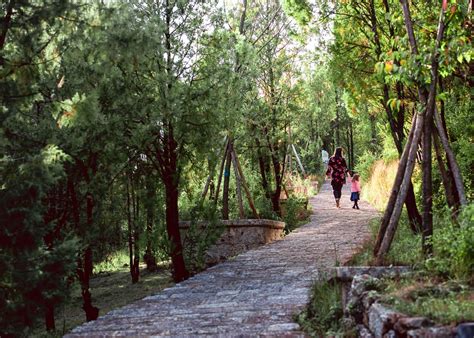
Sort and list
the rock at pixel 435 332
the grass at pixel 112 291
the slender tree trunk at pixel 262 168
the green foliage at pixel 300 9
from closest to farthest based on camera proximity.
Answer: the rock at pixel 435 332, the green foliage at pixel 300 9, the grass at pixel 112 291, the slender tree trunk at pixel 262 168

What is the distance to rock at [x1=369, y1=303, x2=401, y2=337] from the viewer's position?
4083mm

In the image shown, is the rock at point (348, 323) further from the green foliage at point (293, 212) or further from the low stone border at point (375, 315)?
the green foliage at point (293, 212)

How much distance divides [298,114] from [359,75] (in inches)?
246

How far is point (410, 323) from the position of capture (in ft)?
12.4

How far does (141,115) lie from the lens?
8758mm

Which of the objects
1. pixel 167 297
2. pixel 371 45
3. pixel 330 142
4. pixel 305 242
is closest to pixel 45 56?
pixel 167 297

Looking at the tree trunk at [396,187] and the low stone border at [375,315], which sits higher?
the tree trunk at [396,187]

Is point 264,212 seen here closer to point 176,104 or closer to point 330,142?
point 176,104

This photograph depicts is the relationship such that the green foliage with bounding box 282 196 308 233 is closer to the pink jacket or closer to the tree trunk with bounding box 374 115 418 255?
the pink jacket

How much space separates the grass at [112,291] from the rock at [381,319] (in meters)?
6.81

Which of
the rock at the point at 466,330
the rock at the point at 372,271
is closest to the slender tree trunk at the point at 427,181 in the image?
the rock at the point at 372,271

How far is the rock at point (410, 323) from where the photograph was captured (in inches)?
147

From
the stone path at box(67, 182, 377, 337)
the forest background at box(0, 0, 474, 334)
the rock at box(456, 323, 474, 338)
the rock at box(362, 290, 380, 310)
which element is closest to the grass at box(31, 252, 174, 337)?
the forest background at box(0, 0, 474, 334)

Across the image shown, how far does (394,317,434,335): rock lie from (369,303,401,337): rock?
0.10 meters
